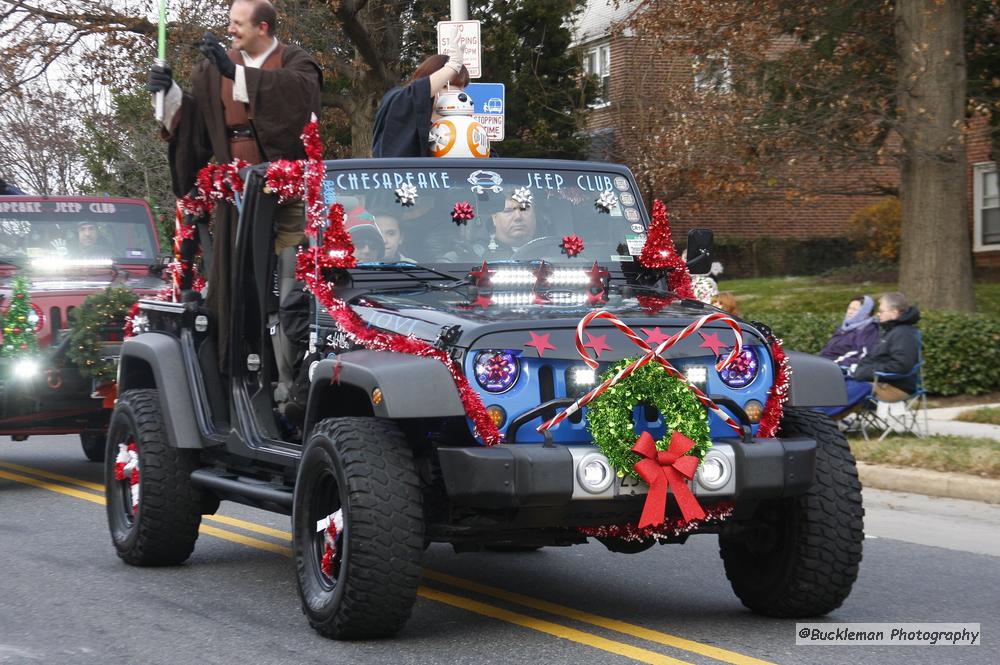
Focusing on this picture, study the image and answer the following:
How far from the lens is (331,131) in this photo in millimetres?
29844

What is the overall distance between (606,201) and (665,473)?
2.17 metres

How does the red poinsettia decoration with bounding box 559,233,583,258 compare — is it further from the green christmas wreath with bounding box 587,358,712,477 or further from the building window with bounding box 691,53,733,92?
the building window with bounding box 691,53,733,92

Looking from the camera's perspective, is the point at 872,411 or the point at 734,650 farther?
the point at 872,411

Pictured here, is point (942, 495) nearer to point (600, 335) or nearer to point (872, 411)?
point (872, 411)

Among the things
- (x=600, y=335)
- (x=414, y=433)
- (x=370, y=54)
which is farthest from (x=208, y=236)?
(x=370, y=54)

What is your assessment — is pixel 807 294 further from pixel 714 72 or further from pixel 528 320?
pixel 528 320

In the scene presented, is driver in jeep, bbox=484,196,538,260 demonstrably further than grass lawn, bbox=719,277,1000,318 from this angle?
No

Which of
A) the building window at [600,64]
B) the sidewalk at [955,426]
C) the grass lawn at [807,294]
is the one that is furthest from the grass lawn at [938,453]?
the building window at [600,64]

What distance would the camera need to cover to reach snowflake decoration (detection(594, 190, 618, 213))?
7.33m

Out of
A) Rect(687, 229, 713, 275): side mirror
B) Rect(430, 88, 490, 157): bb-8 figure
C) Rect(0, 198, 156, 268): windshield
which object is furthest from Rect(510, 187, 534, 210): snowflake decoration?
Rect(0, 198, 156, 268): windshield

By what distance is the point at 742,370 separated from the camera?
597 centimetres

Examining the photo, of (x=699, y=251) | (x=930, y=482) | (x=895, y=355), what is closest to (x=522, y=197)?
(x=699, y=251)

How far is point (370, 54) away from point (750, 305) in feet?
26.0

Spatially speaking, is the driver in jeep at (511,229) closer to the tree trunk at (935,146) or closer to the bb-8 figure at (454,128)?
the bb-8 figure at (454,128)
